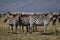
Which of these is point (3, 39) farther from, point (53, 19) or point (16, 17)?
point (53, 19)

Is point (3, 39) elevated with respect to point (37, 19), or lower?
lower

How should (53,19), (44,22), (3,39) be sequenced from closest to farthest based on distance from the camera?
(3,39) < (44,22) < (53,19)

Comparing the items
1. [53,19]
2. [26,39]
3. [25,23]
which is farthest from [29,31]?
[26,39]

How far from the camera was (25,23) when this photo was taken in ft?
65.4

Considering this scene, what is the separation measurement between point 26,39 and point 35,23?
4593 mm

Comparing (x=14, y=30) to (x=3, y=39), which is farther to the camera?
(x=14, y=30)

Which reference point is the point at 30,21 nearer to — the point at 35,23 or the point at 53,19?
the point at 35,23

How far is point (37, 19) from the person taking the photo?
20047mm

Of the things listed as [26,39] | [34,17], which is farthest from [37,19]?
[26,39]

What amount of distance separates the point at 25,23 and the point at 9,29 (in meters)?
1.74

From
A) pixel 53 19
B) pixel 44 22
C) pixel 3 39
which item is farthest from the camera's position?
pixel 53 19

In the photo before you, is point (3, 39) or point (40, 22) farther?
point (40, 22)

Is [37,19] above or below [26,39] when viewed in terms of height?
above

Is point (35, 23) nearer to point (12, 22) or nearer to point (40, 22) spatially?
point (40, 22)
